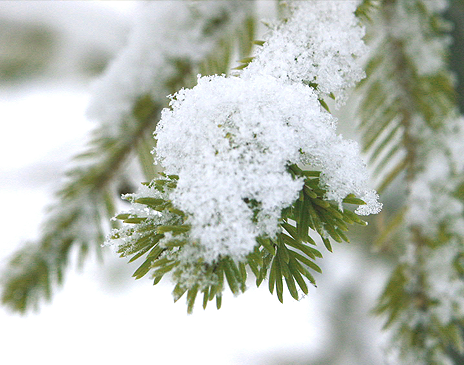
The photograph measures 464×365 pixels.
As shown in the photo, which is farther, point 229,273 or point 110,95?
point 110,95

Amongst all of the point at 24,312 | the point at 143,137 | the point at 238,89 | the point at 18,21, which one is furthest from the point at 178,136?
the point at 18,21

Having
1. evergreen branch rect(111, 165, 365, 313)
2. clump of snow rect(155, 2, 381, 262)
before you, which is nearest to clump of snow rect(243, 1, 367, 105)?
clump of snow rect(155, 2, 381, 262)

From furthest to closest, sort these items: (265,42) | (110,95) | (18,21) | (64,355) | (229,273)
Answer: (64,355)
(18,21)
(110,95)
(265,42)
(229,273)

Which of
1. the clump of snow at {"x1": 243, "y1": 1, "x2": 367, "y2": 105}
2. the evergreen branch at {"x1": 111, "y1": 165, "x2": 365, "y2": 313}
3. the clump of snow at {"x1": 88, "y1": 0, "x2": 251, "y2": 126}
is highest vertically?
the clump of snow at {"x1": 88, "y1": 0, "x2": 251, "y2": 126}

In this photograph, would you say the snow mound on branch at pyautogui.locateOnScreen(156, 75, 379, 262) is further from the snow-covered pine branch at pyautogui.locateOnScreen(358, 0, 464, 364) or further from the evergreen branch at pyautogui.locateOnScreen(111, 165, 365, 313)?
the snow-covered pine branch at pyautogui.locateOnScreen(358, 0, 464, 364)

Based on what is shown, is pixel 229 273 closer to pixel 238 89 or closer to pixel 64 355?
pixel 238 89

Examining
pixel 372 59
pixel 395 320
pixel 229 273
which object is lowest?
pixel 395 320

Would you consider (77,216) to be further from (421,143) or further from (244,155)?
(421,143)
